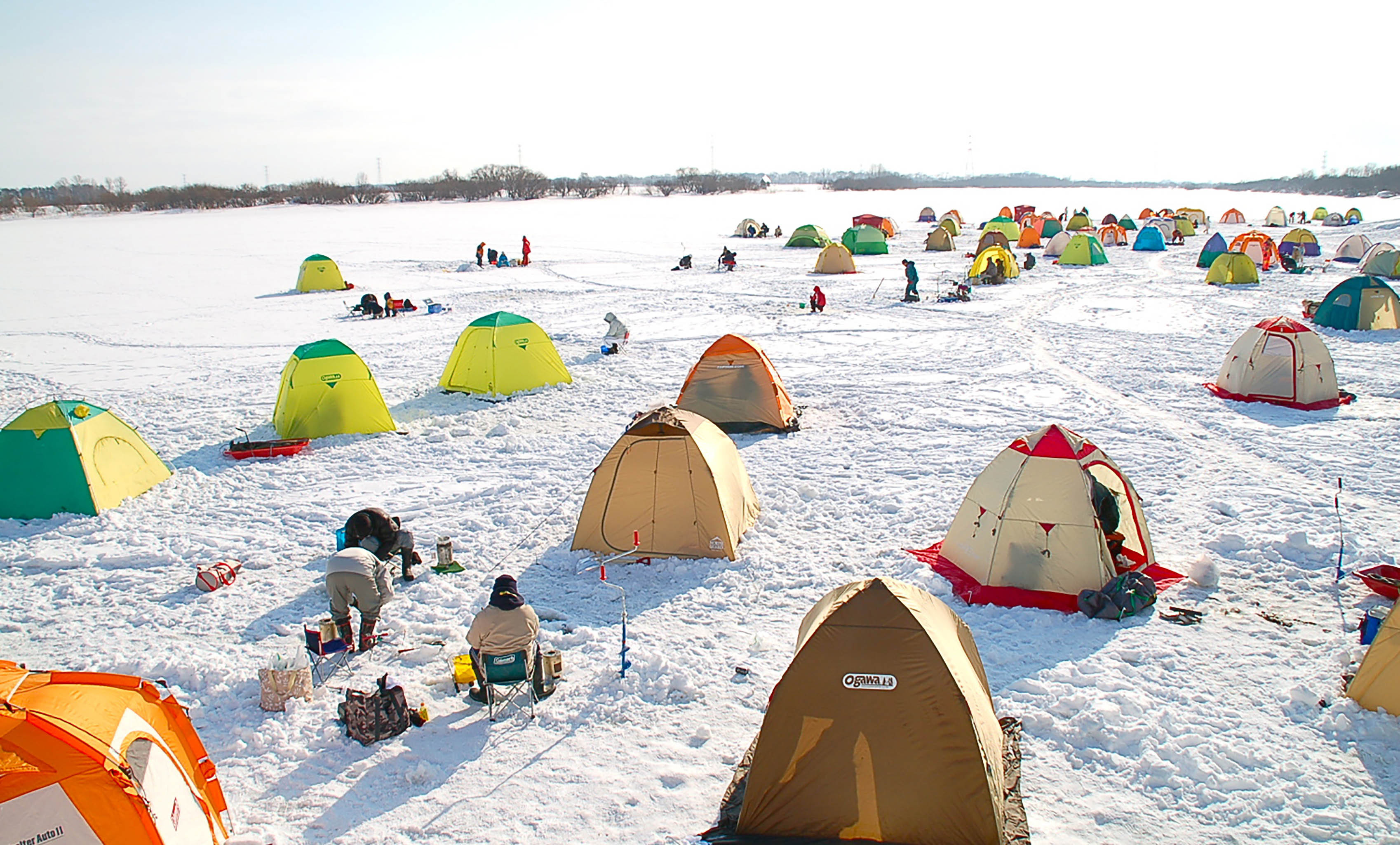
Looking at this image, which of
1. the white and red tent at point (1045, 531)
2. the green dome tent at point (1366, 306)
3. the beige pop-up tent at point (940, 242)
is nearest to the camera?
the white and red tent at point (1045, 531)

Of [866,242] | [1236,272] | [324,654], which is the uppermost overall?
[866,242]

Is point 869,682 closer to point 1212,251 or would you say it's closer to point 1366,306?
point 1366,306

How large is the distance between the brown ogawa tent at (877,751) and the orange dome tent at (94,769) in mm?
3149

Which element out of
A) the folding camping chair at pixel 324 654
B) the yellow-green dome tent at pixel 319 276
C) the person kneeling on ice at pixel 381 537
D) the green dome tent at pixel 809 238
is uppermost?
the green dome tent at pixel 809 238

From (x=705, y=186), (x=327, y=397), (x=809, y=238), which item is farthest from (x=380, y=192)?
(x=327, y=397)

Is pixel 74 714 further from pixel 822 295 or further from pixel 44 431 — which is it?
pixel 822 295

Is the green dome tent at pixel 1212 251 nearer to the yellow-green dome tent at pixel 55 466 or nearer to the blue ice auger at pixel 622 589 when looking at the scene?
the blue ice auger at pixel 622 589

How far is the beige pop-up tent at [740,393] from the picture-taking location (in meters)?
14.1

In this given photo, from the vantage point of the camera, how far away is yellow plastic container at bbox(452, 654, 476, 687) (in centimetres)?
705

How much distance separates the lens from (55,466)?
425 inches

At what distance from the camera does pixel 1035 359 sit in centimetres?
1936

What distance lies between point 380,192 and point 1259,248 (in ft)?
297

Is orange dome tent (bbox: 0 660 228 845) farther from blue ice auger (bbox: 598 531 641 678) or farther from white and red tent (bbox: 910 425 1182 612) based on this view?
white and red tent (bbox: 910 425 1182 612)

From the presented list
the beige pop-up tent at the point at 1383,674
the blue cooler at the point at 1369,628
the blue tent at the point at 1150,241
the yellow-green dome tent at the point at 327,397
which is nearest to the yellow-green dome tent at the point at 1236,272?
the blue tent at the point at 1150,241
